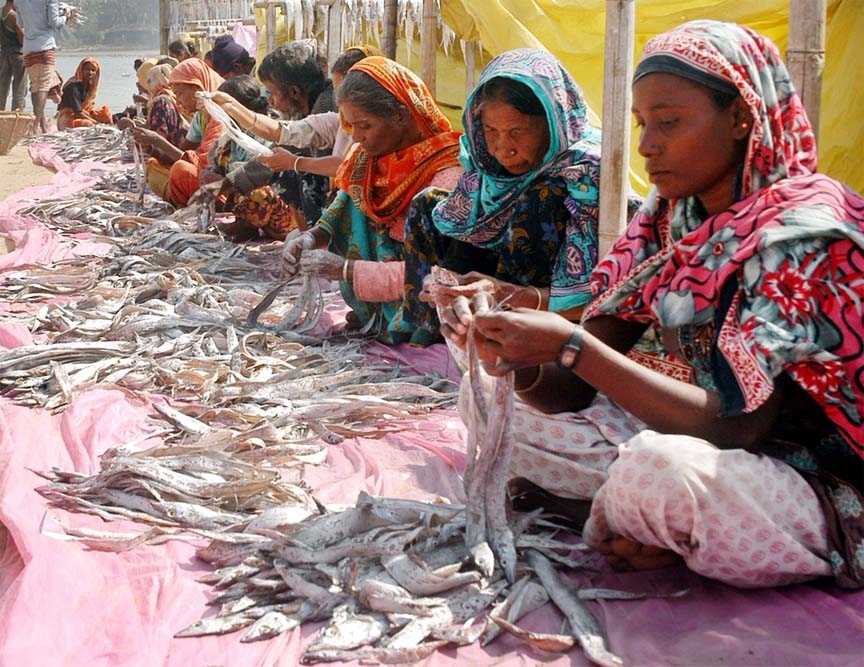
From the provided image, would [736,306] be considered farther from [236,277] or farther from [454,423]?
[236,277]

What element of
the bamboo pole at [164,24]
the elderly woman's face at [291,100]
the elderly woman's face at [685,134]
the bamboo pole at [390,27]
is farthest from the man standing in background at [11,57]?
the elderly woman's face at [685,134]

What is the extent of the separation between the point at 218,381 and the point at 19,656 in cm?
183

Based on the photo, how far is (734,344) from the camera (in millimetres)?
2049

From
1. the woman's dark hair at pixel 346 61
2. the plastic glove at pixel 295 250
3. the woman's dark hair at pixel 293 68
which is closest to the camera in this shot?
the plastic glove at pixel 295 250

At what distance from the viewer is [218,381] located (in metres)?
3.81

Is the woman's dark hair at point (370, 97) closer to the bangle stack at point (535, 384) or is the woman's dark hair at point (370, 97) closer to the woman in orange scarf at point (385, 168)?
the woman in orange scarf at point (385, 168)

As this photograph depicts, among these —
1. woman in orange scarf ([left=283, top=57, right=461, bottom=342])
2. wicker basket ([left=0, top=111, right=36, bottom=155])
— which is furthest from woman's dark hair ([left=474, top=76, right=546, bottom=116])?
wicker basket ([left=0, top=111, right=36, bottom=155])

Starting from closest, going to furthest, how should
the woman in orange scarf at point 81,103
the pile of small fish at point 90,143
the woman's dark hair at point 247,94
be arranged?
the woman's dark hair at point 247,94, the pile of small fish at point 90,143, the woman in orange scarf at point 81,103

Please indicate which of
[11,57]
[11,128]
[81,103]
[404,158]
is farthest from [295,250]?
[81,103]

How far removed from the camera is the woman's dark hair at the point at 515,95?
3264 mm

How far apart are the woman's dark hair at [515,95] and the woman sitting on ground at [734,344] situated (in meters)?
1.00

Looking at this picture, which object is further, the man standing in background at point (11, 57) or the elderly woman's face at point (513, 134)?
the man standing in background at point (11, 57)

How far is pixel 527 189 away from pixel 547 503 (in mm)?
1215

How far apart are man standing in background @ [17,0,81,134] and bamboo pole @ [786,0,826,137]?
1286 cm
